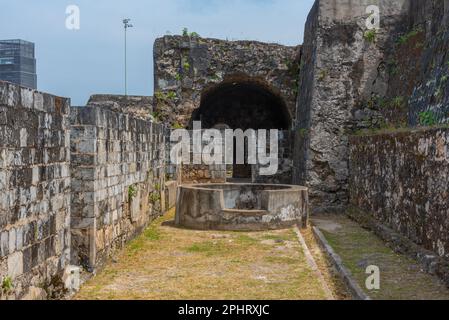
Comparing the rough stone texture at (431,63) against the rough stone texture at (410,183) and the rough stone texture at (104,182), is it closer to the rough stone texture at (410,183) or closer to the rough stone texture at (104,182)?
the rough stone texture at (410,183)

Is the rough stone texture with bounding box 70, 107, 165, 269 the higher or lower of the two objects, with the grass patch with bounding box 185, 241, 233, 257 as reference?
higher

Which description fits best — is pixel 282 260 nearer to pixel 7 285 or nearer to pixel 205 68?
pixel 7 285

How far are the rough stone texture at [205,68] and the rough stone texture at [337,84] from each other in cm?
366

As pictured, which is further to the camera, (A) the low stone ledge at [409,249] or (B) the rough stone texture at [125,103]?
(B) the rough stone texture at [125,103]

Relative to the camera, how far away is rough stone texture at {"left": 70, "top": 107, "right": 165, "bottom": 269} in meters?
6.98

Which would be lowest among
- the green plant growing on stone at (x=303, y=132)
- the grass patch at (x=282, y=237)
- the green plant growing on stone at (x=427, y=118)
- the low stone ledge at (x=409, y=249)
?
the grass patch at (x=282, y=237)

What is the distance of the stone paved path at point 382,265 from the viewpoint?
5.88m

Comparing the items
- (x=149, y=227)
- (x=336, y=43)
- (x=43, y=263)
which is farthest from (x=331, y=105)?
(x=43, y=263)

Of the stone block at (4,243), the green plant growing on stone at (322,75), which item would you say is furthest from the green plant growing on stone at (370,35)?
the stone block at (4,243)

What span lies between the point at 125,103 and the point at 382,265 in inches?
539

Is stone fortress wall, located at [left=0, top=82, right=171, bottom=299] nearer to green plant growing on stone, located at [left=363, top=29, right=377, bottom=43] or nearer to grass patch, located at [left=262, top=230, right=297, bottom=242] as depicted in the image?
grass patch, located at [left=262, top=230, right=297, bottom=242]

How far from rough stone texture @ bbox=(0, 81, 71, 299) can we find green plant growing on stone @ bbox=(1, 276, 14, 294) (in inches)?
0.8

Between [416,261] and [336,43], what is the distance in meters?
7.36

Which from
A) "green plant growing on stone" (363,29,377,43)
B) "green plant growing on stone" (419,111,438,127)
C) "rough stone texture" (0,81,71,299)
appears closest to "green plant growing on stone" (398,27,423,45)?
"green plant growing on stone" (363,29,377,43)
